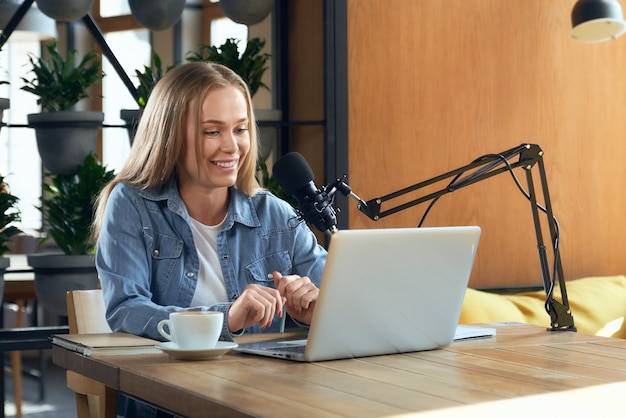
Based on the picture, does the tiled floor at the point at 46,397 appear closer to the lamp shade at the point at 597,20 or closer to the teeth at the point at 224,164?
the teeth at the point at 224,164

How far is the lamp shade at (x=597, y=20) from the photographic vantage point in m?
3.16

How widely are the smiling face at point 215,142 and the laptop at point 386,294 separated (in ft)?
→ 1.70

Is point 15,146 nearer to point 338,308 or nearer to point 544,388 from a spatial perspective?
point 338,308

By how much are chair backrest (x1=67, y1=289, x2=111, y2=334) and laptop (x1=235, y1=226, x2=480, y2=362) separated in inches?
18.9

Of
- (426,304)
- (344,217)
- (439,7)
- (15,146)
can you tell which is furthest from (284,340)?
(439,7)

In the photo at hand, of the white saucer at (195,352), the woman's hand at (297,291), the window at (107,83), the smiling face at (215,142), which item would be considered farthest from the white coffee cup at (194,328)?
the window at (107,83)

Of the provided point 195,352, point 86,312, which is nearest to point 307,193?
point 195,352

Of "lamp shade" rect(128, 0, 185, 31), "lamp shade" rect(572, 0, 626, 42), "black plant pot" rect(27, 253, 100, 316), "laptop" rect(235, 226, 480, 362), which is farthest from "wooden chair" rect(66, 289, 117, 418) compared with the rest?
"lamp shade" rect(572, 0, 626, 42)

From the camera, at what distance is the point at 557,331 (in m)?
1.89

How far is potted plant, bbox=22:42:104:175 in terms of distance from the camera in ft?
9.37

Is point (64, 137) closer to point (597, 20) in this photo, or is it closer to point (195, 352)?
point (195, 352)

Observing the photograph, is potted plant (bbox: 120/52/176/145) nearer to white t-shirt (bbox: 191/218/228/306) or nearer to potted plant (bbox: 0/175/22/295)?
potted plant (bbox: 0/175/22/295)

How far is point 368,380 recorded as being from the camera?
4.23ft

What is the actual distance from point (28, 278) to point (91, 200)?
0.33 meters
